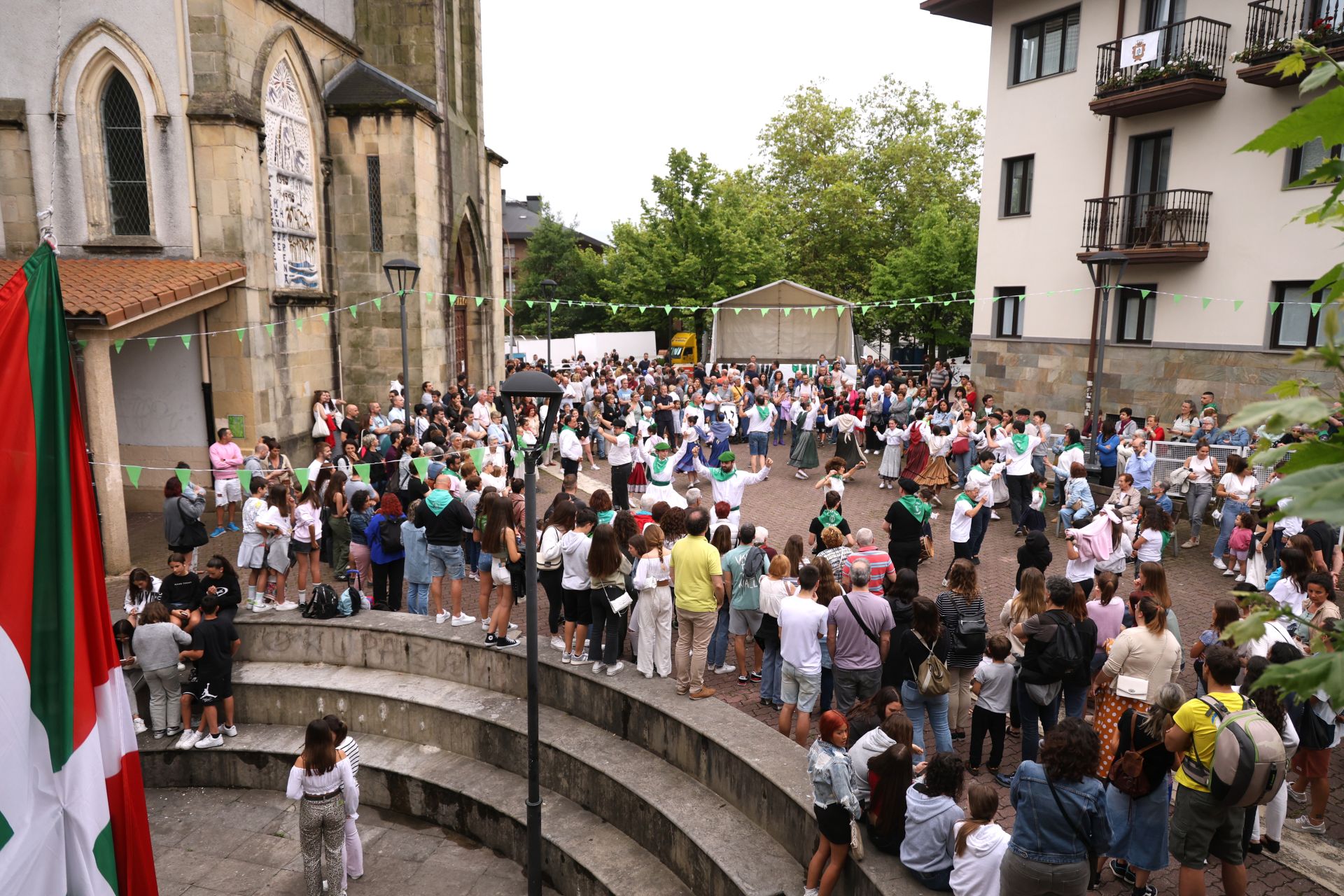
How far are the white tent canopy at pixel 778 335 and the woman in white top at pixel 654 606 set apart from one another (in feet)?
89.3

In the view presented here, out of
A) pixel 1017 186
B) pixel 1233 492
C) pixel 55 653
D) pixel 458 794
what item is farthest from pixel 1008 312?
pixel 55 653

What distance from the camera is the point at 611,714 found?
359 inches

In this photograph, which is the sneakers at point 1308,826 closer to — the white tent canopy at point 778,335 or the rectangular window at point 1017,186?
the rectangular window at point 1017,186

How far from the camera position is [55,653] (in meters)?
3.23

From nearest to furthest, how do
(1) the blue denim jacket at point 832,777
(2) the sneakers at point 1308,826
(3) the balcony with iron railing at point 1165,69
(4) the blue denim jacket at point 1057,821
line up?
(4) the blue denim jacket at point 1057,821
(1) the blue denim jacket at point 832,777
(2) the sneakers at point 1308,826
(3) the balcony with iron railing at point 1165,69

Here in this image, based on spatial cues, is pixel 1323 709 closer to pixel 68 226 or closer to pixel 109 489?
pixel 109 489

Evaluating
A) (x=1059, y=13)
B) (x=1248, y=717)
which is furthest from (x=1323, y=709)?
(x=1059, y=13)

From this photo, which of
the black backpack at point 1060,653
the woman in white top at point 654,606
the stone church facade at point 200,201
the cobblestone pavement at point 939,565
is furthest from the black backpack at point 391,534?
the black backpack at point 1060,653

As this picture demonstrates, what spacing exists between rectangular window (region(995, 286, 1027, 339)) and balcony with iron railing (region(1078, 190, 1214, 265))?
282cm

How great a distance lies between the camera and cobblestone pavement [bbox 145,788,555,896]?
27.8ft

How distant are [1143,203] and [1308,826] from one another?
1723 centimetres

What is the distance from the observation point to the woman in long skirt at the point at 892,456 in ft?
58.8

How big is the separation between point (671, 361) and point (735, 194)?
14.1m

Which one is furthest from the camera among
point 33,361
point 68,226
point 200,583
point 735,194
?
A: point 735,194
